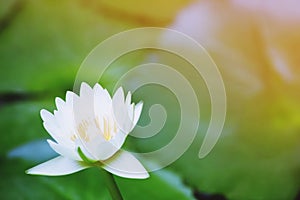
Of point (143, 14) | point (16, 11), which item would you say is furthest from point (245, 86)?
point (16, 11)

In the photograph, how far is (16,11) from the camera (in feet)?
3.16

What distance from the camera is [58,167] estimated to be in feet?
2.95

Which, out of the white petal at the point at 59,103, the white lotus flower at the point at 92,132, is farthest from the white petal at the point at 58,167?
the white petal at the point at 59,103

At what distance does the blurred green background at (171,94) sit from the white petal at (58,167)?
0.02m

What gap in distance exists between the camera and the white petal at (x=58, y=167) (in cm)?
87

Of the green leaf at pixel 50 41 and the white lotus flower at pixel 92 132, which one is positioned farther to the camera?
the green leaf at pixel 50 41

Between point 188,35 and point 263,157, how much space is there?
0.97ft

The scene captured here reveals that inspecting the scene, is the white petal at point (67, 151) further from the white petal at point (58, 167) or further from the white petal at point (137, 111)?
the white petal at point (137, 111)

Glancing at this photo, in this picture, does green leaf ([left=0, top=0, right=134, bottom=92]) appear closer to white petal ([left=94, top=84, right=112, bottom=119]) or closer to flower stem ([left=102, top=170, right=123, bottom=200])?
white petal ([left=94, top=84, right=112, bottom=119])

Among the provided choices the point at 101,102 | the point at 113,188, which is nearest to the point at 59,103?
the point at 101,102

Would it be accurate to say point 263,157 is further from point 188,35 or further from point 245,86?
point 188,35

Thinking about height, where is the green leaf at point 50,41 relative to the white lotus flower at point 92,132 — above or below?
above

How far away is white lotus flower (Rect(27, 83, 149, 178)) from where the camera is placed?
0.85 metres

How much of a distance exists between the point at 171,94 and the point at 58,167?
0.27 meters
